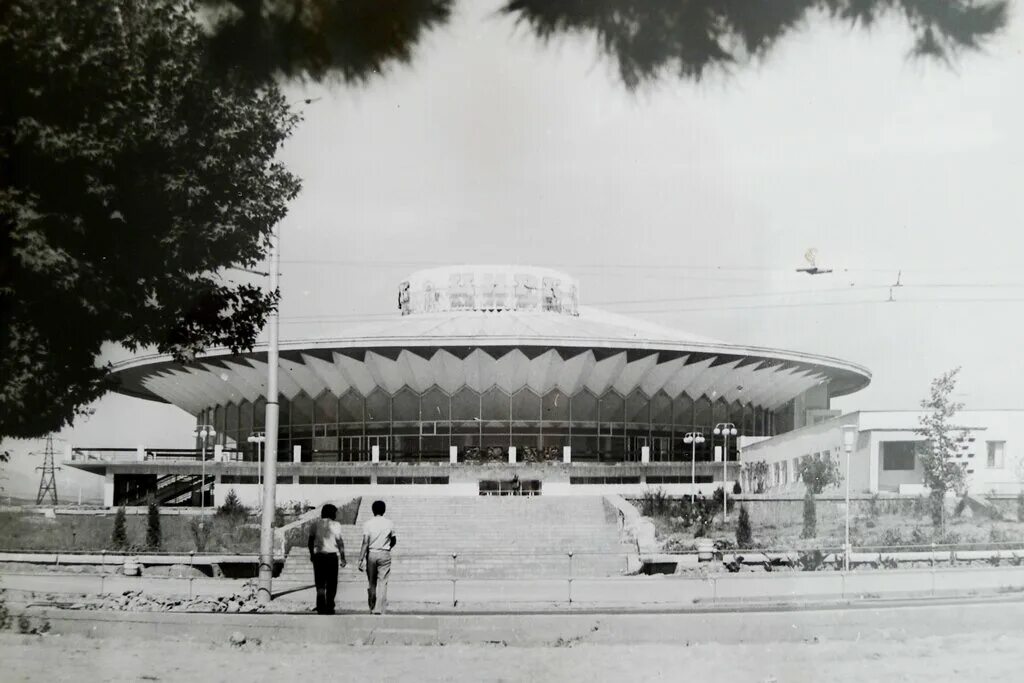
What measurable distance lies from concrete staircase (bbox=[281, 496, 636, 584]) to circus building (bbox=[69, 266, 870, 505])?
7.80 m

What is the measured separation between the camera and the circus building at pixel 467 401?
39.2 m

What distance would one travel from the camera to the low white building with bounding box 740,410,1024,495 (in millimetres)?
32656

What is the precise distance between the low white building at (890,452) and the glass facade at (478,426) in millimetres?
3322

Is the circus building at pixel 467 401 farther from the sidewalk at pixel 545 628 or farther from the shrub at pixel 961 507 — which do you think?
the sidewalk at pixel 545 628

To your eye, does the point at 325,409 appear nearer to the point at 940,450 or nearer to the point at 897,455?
the point at 897,455

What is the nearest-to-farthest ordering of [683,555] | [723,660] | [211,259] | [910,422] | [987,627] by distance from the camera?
[723,660]
[987,627]
[211,259]
[683,555]
[910,422]

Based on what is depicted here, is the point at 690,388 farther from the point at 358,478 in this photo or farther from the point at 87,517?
the point at 87,517

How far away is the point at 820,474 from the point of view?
35.3m

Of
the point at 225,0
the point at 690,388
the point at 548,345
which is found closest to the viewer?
the point at 225,0

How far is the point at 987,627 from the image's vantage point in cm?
1209

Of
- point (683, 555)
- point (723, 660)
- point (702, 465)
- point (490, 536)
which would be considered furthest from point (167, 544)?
point (702, 465)

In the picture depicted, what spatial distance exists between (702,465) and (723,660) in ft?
105

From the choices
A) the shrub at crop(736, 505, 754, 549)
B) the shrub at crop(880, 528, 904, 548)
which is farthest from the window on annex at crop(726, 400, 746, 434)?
the shrub at crop(880, 528, 904, 548)

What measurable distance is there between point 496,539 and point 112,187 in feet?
46.6
